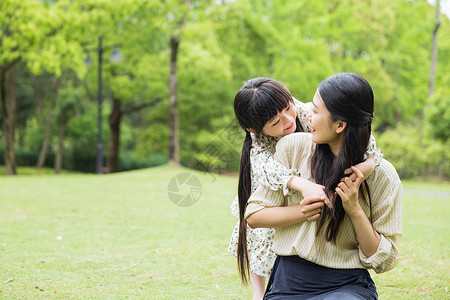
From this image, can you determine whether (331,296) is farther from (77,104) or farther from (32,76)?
(32,76)

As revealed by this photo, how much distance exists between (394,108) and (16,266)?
33184 mm

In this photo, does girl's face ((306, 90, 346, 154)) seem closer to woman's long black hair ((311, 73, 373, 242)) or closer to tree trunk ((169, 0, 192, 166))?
woman's long black hair ((311, 73, 373, 242))

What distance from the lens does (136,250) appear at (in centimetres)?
566

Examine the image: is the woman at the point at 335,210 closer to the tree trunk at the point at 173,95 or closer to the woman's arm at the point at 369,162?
the woman's arm at the point at 369,162

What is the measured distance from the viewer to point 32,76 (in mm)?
31016

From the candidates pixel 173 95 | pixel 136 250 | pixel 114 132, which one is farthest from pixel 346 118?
pixel 114 132

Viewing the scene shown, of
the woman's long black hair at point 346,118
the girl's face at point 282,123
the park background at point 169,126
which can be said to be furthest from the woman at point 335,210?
the park background at point 169,126

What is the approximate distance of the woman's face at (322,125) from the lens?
7.16 feet

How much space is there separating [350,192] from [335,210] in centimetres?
15

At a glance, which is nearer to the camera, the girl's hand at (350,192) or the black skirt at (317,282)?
the girl's hand at (350,192)

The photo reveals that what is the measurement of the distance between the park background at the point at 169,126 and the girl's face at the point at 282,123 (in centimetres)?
87

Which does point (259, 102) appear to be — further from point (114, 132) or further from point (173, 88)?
point (114, 132)

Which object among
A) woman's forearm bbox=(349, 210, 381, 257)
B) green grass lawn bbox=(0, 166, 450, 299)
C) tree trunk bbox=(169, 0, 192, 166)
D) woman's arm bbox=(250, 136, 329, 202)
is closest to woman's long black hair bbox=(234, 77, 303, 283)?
woman's arm bbox=(250, 136, 329, 202)

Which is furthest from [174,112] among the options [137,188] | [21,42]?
[137,188]
